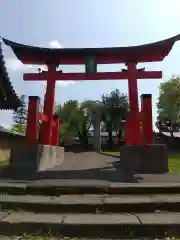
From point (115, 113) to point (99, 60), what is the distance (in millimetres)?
36023

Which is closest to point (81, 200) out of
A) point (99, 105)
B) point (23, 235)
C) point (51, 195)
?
point (51, 195)

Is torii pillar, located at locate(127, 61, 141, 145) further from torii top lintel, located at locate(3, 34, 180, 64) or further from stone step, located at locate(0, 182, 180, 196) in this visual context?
stone step, located at locate(0, 182, 180, 196)

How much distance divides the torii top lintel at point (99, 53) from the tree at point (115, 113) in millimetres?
34007

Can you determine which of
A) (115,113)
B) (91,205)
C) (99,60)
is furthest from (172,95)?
(91,205)

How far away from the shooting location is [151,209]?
496cm

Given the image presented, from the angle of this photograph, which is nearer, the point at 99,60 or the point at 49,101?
the point at 49,101

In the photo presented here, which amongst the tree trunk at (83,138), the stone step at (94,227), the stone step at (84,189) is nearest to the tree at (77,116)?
the tree trunk at (83,138)

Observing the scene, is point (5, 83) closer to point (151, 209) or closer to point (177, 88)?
point (151, 209)

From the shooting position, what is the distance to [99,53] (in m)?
13.0

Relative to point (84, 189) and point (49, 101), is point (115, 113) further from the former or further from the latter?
point (84, 189)

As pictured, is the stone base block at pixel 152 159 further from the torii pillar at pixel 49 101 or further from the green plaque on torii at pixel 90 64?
the torii pillar at pixel 49 101

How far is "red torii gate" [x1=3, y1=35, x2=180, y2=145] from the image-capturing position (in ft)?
41.6

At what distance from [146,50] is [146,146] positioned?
190 inches

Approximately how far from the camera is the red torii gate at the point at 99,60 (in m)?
12.7
